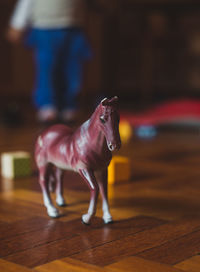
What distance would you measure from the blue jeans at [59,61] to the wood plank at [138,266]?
1.99 meters

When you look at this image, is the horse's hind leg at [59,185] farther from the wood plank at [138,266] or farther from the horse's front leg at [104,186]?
the wood plank at [138,266]

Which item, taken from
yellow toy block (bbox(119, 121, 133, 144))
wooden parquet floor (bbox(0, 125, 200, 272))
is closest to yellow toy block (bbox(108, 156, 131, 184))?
wooden parquet floor (bbox(0, 125, 200, 272))

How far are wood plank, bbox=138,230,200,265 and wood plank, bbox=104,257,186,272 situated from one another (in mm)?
23

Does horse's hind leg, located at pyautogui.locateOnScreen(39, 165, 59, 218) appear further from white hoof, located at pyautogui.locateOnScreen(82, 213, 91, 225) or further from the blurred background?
the blurred background

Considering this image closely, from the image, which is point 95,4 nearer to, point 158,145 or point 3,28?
point 158,145

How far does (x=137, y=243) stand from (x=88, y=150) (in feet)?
0.84

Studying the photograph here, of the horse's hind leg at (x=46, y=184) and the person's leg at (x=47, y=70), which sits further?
the person's leg at (x=47, y=70)

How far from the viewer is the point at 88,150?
1.13m

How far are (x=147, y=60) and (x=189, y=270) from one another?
15.1ft

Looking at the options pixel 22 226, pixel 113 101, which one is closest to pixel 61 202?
pixel 22 226

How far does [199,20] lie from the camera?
539 cm

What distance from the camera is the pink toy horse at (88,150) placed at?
3.50 ft

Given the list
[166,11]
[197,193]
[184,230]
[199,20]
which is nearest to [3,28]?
[166,11]

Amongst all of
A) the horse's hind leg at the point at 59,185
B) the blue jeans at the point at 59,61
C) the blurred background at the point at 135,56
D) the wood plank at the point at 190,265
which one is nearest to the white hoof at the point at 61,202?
the horse's hind leg at the point at 59,185
